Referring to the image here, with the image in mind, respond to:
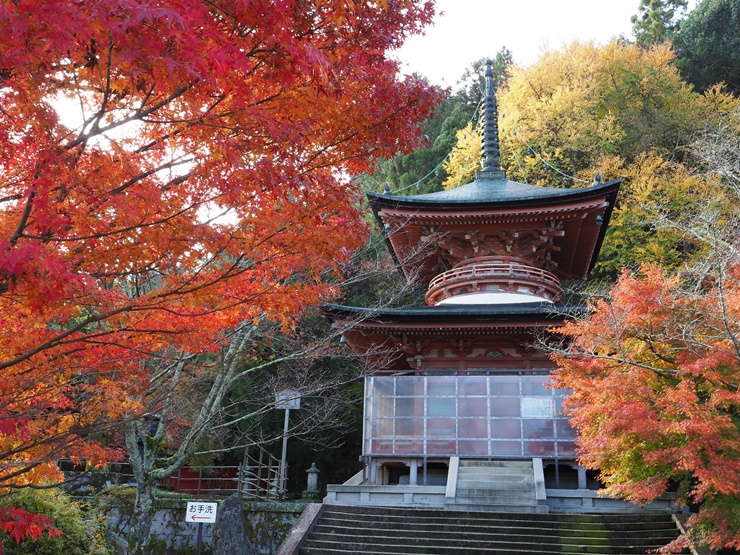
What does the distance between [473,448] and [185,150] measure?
11.2m

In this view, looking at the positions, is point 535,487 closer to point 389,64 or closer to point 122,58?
point 389,64

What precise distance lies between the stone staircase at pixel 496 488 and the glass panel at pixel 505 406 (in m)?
1.04

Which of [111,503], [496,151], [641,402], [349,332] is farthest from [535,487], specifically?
[496,151]

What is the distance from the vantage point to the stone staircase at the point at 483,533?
10961 mm

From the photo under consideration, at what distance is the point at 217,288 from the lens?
5391 mm

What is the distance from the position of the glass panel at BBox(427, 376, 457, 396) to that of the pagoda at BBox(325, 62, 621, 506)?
2 cm

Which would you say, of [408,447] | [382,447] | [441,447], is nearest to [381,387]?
[382,447]

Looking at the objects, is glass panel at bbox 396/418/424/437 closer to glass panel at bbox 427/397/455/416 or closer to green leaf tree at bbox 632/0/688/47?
glass panel at bbox 427/397/455/416

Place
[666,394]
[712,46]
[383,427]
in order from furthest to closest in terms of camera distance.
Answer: [712,46], [383,427], [666,394]

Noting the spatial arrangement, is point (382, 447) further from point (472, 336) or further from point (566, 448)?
point (566, 448)

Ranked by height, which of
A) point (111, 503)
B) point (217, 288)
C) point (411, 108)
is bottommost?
point (111, 503)

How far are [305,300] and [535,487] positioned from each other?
8917mm

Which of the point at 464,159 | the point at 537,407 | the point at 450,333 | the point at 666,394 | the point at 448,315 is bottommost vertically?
the point at 666,394

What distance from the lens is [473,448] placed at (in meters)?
14.5
